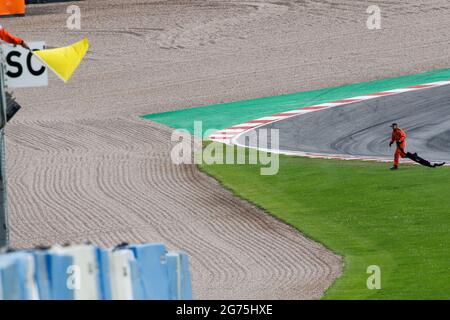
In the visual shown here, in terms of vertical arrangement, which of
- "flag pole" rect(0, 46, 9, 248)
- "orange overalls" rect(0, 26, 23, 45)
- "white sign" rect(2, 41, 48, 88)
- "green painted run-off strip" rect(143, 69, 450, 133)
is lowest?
"flag pole" rect(0, 46, 9, 248)

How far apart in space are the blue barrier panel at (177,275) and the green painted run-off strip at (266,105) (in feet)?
66.5

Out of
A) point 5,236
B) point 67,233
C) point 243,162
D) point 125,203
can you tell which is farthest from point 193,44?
point 5,236

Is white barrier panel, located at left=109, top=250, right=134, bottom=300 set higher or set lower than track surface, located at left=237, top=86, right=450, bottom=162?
lower

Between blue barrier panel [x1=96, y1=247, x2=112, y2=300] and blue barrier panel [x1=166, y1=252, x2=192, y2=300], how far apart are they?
2.69 feet

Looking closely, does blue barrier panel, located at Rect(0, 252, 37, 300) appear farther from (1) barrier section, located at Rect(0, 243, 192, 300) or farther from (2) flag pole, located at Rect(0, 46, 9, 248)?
(2) flag pole, located at Rect(0, 46, 9, 248)

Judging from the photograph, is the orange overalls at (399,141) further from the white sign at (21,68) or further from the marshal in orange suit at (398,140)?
the white sign at (21,68)

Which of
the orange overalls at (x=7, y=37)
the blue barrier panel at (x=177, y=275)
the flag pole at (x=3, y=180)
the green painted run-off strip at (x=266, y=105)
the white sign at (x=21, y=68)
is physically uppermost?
the green painted run-off strip at (x=266, y=105)

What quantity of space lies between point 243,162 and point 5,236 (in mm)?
16361

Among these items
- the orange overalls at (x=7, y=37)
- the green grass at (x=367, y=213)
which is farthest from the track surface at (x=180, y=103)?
the orange overalls at (x=7, y=37)

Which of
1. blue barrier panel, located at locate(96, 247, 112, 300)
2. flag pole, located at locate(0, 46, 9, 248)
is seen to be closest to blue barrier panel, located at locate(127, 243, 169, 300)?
blue barrier panel, located at locate(96, 247, 112, 300)

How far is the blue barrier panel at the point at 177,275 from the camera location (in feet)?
28.4

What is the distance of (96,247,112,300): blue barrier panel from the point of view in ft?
25.8

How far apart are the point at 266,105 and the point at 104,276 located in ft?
80.8

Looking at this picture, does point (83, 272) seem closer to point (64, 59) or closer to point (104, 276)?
point (104, 276)
